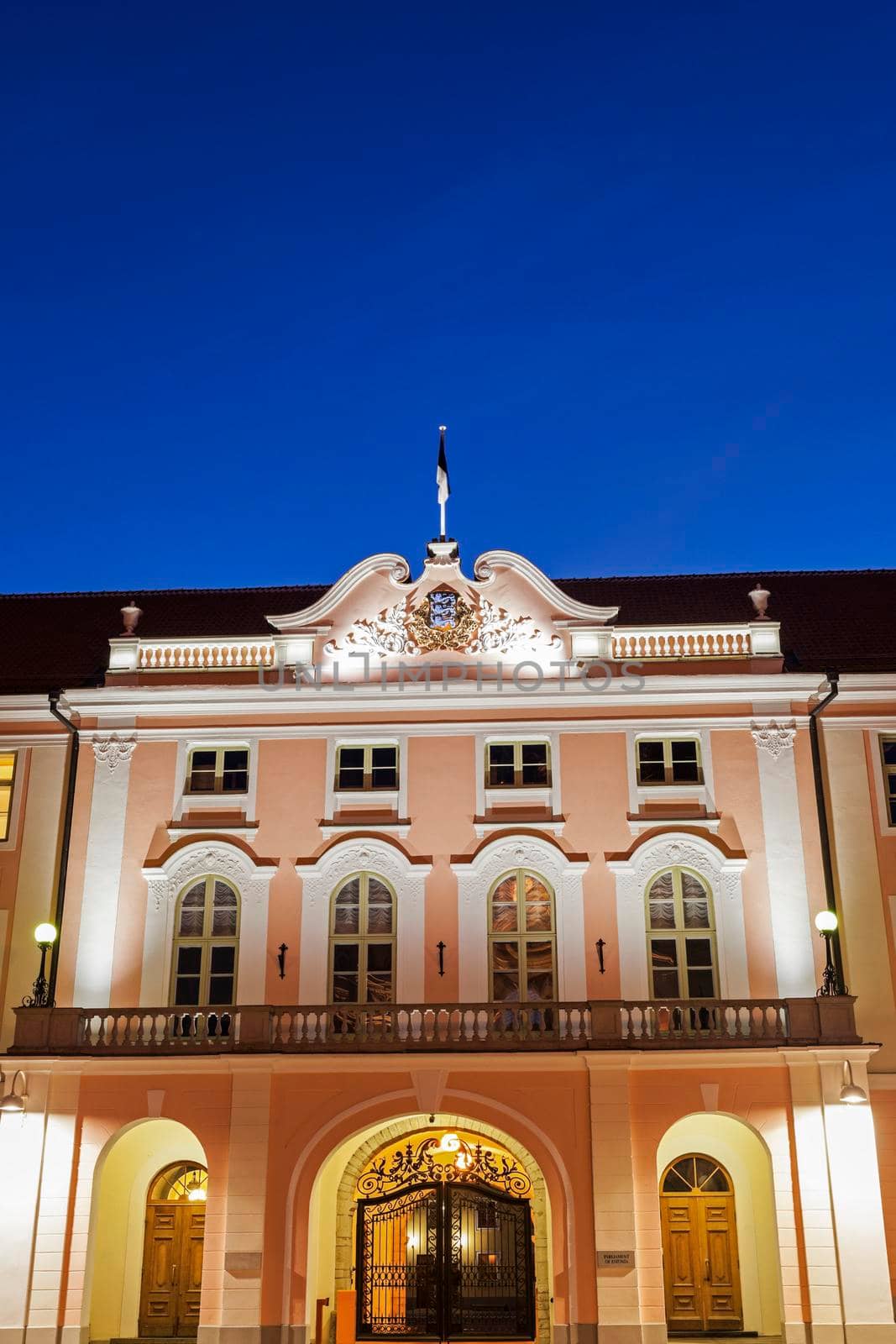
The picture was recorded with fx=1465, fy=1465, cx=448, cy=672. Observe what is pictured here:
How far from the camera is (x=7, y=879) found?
25.6 metres

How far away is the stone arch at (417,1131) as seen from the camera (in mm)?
23641

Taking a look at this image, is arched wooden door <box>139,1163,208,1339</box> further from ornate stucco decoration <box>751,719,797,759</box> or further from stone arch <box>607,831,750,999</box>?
ornate stucco decoration <box>751,719,797,759</box>

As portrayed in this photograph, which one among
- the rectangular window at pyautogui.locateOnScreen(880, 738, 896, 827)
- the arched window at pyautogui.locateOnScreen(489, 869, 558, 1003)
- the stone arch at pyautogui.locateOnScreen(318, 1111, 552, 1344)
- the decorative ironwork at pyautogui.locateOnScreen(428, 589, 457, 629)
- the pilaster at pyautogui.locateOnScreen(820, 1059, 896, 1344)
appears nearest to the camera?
the pilaster at pyautogui.locateOnScreen(820, 1059, 896, 1344)

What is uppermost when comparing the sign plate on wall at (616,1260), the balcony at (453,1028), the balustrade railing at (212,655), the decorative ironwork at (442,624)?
the decorative ironwork at (442,624)

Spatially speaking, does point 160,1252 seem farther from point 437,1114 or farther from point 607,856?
point 607,856

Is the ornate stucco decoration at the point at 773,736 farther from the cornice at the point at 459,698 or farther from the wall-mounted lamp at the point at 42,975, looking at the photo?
the wall-mounted lamp at the point at 42,975

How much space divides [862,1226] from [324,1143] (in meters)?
8.17

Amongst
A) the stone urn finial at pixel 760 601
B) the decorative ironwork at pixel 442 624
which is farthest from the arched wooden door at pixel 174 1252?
the stone urn finial at pixel 760 601

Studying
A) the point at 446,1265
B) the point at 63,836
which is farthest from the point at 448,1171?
the point at 63,836

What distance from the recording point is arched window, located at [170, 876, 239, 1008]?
24.7 m

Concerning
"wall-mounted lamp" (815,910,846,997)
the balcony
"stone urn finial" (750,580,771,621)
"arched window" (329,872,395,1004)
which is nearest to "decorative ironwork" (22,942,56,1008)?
the balcony

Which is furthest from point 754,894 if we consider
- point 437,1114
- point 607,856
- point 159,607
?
point 159,607

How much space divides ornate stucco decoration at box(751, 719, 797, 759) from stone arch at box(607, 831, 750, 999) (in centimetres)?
200

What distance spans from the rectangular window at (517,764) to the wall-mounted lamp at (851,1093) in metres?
6.96
